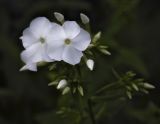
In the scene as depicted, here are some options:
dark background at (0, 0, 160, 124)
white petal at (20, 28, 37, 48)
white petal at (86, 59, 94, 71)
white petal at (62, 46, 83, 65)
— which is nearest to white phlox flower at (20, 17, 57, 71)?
white petal at (20, 28, 37, 48)

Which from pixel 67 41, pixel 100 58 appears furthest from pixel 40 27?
pixel 100 58

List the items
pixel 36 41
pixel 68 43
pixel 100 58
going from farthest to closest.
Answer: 1. pixel 100 58
2. pixel 36 41
3. pixel 68 43

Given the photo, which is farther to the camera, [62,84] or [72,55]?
[62,84]

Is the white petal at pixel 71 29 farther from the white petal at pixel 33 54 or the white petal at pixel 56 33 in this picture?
the white petal at pixel 33 54

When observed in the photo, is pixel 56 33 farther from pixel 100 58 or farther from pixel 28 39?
pixel 100 58

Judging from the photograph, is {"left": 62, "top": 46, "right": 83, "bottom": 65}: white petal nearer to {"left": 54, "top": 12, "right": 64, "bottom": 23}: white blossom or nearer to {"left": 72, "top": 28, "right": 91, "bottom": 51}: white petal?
{"left": 72, "top": 28, "right": 91, "bottom": 51}: white petal

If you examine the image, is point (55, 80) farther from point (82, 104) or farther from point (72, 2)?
point (72, 2)
